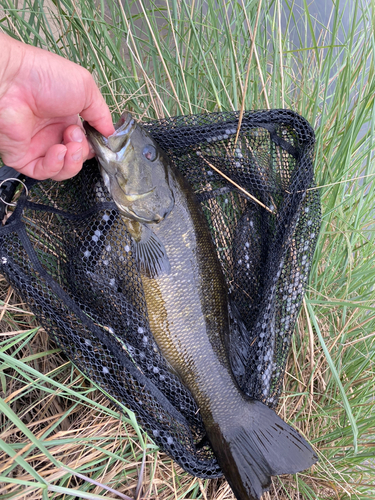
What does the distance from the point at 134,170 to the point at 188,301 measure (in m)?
0.75

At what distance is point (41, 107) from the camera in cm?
162

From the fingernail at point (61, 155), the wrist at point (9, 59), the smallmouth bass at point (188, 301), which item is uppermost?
the wrist at point (9, 59)

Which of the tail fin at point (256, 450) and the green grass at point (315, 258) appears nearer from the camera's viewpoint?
the tail fin at point (256, 450)

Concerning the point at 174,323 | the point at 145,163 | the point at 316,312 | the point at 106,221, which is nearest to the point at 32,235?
the point at 106,221

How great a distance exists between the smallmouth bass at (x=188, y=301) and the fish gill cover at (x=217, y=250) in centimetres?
10

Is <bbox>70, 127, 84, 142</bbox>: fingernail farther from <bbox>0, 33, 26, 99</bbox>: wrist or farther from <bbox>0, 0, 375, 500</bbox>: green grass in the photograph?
<bbox>0, 0, 375, 500</bbox>: green grass

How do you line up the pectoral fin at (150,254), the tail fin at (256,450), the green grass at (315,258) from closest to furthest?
the tail fin at (256,450) → the pectoral fin at (150,254) → the green grass at (315,258)

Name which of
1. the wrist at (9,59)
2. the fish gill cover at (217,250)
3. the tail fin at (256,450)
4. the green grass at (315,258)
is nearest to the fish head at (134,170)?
the fish gill cover at (217,250)

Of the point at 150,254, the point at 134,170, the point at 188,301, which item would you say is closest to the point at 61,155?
the point at 134,170

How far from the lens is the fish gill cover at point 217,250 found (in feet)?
5.49

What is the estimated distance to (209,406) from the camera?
1.81 m

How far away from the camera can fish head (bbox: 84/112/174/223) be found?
5.66 feet

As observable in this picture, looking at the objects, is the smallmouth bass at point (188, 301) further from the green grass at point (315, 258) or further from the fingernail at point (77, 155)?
the green grass at point (315, 258)

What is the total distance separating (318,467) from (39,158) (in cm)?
245
